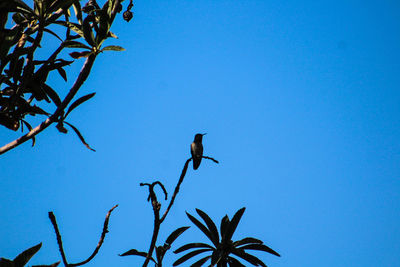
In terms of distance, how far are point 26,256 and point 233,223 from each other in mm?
2303

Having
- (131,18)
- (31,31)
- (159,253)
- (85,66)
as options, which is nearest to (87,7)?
(131,18)

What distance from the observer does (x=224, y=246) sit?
12.9 feet

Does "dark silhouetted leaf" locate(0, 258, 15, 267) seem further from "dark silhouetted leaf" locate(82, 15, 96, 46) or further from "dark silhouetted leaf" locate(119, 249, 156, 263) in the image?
"dark silhouetted leaf" locate(82, 15, 96, 46)

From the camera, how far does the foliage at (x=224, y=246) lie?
376 cm

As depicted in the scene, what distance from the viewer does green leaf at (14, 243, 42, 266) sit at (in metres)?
2.27

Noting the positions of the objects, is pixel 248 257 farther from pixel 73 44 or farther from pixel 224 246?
pixel 73 44

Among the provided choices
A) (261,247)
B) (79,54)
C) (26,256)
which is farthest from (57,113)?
(261,247)

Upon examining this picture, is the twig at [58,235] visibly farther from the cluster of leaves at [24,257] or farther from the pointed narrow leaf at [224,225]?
the pointed narrow leaf at [224,225]

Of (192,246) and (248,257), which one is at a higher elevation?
(248,257)

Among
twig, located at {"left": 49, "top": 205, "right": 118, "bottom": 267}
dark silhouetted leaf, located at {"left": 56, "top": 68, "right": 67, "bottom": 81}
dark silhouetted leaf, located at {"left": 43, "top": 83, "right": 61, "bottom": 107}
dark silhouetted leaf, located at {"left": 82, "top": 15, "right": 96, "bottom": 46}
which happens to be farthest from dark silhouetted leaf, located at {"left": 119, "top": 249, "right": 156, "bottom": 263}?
dark silhouetted leaf, located at {"left": 56, "top": 68, "right": 67, "bottom": 81}

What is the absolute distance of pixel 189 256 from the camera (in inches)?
152

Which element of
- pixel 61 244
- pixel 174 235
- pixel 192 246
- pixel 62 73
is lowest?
pixel 61 244

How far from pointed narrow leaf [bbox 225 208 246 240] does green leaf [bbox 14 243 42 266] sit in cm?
215

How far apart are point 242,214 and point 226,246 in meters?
0.41
